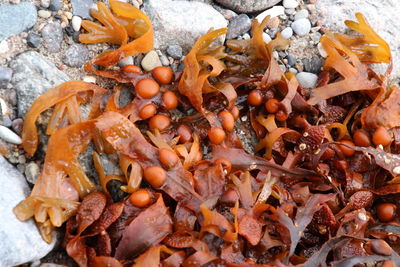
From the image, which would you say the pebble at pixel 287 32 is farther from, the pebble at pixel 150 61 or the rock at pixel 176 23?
the pebble at pixel 150 61

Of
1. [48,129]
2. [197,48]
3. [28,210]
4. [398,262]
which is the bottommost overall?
[398,262]

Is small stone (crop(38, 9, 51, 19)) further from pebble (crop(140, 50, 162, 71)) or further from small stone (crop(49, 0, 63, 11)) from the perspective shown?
pebble (crop(140, 50, 162, 71))

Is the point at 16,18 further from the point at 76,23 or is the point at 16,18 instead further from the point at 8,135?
the point at 8,135

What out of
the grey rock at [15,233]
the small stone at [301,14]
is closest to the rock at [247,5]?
the small stone at [301,14]

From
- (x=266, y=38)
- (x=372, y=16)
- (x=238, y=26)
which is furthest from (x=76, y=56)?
(x=372, y=16)

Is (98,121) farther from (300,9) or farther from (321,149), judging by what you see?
(300,9)

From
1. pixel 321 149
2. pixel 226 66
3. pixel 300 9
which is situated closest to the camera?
pixel 321 149

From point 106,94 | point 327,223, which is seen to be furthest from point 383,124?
point 106,94
